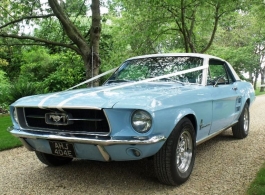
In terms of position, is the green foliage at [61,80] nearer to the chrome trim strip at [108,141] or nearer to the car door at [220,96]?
the car door at [220,96]

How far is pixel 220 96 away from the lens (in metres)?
4.14

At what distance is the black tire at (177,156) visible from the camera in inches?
117

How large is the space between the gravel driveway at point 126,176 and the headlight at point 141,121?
0.80 m

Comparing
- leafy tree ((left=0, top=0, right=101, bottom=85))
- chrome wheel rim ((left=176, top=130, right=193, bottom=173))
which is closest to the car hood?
chrome wheel rim ((left=176, top=130, right=193, bottom=173))

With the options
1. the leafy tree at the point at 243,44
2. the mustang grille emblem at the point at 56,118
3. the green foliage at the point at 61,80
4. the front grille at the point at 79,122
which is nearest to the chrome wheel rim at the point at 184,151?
the front grille at the point at 79,122

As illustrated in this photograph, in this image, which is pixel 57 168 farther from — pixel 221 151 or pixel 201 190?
pixel 221 151

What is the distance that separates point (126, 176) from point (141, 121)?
1142 millimetres

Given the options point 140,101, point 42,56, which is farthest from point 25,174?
point 42,56

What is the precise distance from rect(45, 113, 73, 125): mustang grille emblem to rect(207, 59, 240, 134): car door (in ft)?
6.61

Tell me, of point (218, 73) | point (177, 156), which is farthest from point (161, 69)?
point (177, 156)

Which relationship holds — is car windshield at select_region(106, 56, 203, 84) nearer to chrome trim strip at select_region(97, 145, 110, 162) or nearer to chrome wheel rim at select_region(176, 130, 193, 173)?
chrome wheel rim at select_region(176, 130, 193, 173)

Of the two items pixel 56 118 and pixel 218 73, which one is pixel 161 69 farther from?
pixel 56 118

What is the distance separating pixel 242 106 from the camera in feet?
17.5

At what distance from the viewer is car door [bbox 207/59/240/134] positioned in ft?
13.2
